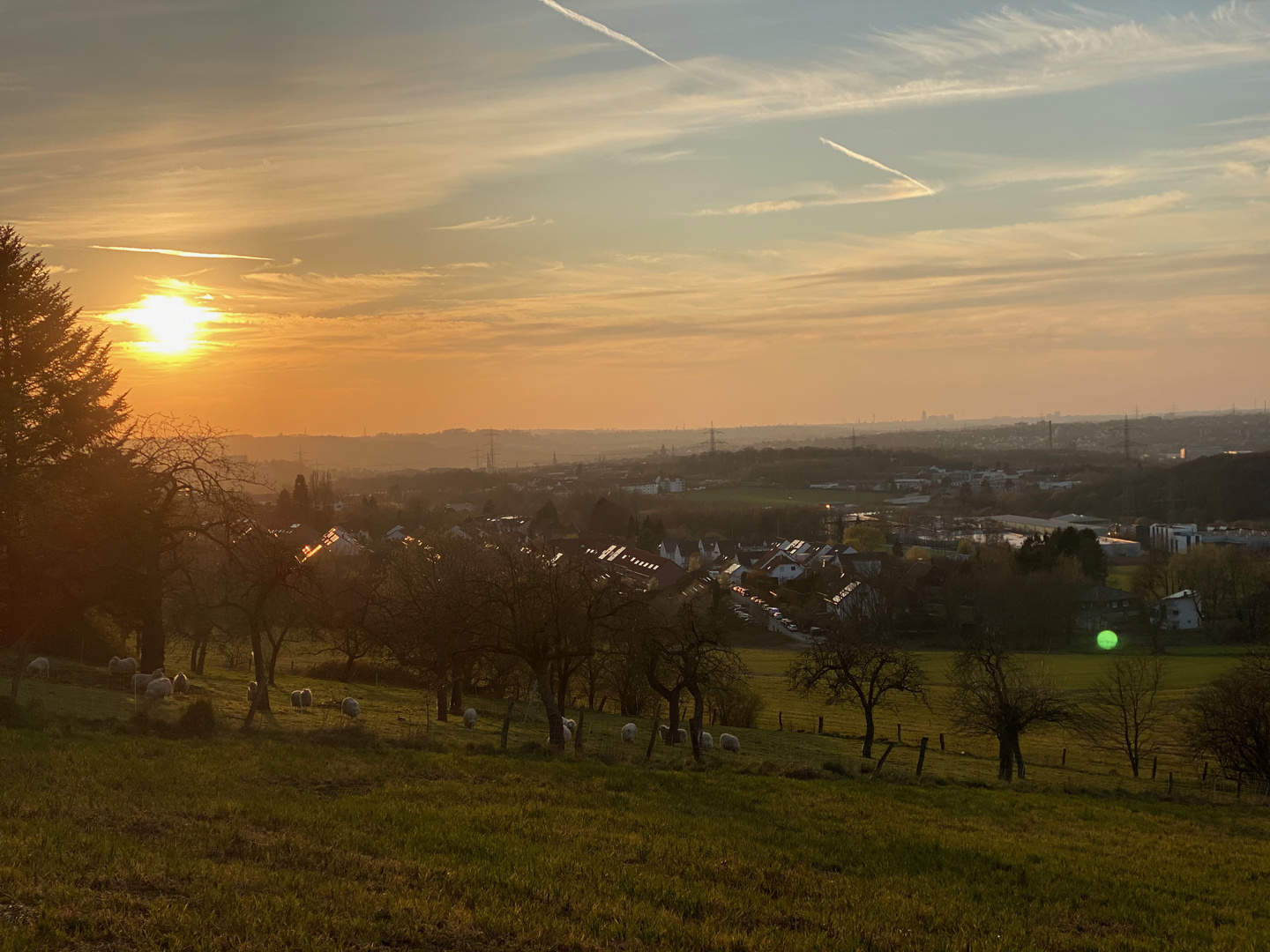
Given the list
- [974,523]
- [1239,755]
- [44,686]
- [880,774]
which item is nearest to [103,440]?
[44,686]

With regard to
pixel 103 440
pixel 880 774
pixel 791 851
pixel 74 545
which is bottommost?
pixel 880 774

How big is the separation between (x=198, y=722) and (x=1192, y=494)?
16162cm

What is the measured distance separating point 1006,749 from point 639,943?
27.0 metres

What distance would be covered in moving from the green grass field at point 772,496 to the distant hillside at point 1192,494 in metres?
36.8

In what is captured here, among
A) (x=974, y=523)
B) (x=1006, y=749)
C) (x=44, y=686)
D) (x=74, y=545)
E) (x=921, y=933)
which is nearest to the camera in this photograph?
(x=921, y=933)

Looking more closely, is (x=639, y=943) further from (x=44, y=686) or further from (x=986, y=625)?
(x=986, y=625)

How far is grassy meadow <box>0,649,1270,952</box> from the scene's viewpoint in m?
8.73

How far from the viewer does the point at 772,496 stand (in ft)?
606

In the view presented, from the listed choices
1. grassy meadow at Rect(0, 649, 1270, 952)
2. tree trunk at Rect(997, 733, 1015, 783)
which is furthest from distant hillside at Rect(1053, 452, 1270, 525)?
grassy meadow at Rect(0, 649, 1270, 952)

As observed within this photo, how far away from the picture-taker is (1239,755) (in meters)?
35.8

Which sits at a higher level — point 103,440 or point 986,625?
point 103,440

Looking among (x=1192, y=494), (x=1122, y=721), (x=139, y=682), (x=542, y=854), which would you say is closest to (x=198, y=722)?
(x=139, y=682)

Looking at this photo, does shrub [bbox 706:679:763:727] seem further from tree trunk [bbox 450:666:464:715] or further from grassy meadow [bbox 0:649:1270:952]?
grassy meadow [bbox 0:649:1270:952]

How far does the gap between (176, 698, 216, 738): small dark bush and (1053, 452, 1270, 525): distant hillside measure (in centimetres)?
15016
